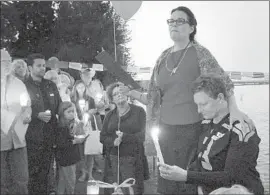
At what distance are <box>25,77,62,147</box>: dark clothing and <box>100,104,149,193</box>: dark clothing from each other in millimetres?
633

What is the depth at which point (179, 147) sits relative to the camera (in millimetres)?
2557

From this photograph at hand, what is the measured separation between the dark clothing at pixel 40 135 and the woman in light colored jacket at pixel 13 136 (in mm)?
198

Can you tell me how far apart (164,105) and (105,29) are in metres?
8.68

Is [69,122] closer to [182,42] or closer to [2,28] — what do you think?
[182,42]

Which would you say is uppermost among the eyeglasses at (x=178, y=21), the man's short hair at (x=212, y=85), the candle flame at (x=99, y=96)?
the eyeglasses at (x=178, y=21)

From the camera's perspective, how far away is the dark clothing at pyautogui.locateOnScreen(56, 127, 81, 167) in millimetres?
4285

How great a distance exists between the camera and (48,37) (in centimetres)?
1199

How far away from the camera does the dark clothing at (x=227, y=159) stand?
6.11 ft

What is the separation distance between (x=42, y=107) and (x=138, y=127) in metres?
1.04

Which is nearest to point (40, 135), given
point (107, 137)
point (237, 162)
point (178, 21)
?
point (107, 137)

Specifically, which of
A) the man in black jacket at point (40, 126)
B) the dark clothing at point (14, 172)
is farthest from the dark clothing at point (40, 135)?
the dark clothing at point (14, 172)

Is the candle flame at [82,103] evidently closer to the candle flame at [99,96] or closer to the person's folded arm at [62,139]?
the candle flame at [99,96]

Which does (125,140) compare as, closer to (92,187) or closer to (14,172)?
(92,187)

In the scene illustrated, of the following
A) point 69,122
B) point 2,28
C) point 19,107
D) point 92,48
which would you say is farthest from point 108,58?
point 2,28
